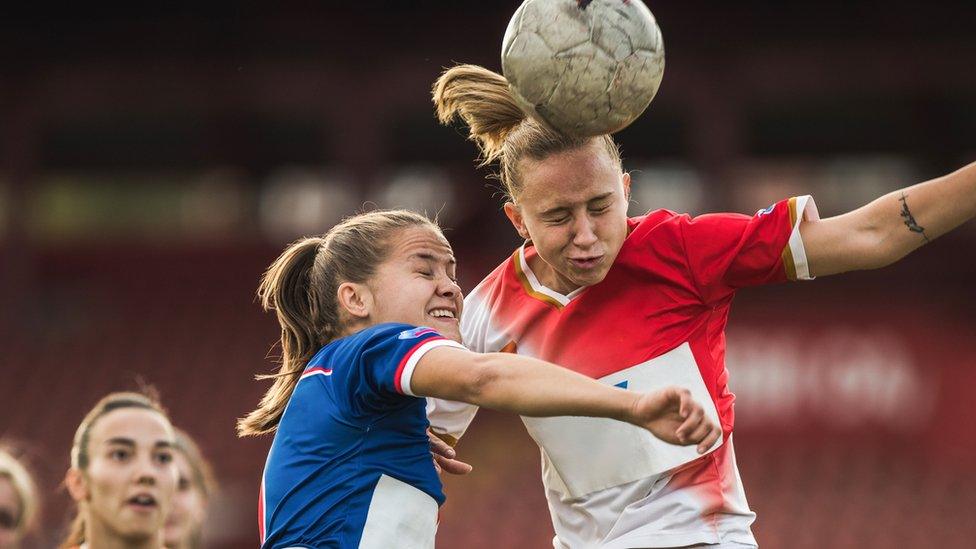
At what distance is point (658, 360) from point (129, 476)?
7.38ft

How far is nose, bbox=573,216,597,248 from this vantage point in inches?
143

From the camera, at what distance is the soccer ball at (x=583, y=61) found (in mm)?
3453

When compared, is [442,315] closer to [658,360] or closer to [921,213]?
[658,360]

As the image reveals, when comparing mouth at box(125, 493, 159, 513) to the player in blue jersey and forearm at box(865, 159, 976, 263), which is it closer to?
the player in blue jersey

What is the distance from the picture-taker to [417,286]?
3.53 meters

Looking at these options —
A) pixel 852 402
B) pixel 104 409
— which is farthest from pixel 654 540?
pixel 852 402

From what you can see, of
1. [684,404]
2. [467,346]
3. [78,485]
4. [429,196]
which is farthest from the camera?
[429,196]

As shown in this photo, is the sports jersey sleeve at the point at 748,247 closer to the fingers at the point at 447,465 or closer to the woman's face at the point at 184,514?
the fingers at the point at 447,465

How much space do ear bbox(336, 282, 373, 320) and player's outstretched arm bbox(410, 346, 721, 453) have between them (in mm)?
531

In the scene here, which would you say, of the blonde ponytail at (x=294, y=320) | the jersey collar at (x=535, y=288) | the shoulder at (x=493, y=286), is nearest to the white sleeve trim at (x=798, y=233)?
the jersey collar at (x=535, y=288)

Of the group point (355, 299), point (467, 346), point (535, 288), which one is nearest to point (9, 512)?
point (467, 346)

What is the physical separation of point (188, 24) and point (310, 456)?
1284 cm

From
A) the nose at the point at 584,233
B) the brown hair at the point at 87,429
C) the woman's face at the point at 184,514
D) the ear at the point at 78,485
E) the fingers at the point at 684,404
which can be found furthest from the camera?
the woman's face at the point at 184,514

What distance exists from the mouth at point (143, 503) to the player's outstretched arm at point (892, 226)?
266 cm
